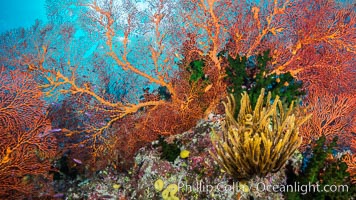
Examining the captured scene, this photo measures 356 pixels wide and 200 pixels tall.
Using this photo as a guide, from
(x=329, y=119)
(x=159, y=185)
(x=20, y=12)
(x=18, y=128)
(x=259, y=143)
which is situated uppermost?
(x=20, y=12)

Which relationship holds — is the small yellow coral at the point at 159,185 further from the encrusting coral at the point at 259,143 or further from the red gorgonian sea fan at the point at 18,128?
the red gorgonian sea fan at the point at 18,128

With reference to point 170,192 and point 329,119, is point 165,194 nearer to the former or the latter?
point 170,192

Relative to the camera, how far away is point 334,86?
5.07m

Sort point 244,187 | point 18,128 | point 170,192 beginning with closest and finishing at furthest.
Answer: point 244,187 → point 170,192 → point 18,128

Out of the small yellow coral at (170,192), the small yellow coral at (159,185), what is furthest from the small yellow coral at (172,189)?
the small yellow coral at (159,185)

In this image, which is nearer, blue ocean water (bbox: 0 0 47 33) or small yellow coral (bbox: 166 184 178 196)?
small yellow coral (bbox: 166 184 178 196)

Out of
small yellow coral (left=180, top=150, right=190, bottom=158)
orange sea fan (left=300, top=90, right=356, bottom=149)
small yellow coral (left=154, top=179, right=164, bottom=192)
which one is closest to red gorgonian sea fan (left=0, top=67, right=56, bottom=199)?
small yellow coral (left=154, top=179, right=164, bottom=192)

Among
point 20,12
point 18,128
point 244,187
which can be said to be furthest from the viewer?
point 20,12

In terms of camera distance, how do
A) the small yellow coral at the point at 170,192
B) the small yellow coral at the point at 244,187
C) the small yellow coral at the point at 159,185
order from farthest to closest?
the small yellow coral at the point at 159,185 < the small yellow coral at the point at 170,192 < the small yellow coral at the point at 244,187

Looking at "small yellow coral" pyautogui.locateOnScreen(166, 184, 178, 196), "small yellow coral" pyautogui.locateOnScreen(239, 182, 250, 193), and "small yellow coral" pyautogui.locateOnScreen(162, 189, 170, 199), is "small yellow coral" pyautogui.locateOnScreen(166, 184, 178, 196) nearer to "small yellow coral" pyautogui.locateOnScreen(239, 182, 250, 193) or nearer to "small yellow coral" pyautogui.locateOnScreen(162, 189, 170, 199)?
"small yellow coral" pyautogui.locateOnScreen(162, 189, 170, 199)

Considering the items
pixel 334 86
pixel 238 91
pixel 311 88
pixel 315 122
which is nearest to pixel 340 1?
pixel 334 86

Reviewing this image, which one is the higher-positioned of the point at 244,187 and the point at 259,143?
the point at 259,143

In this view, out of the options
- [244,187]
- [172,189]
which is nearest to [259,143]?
[244,187]

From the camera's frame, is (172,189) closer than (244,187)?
No
